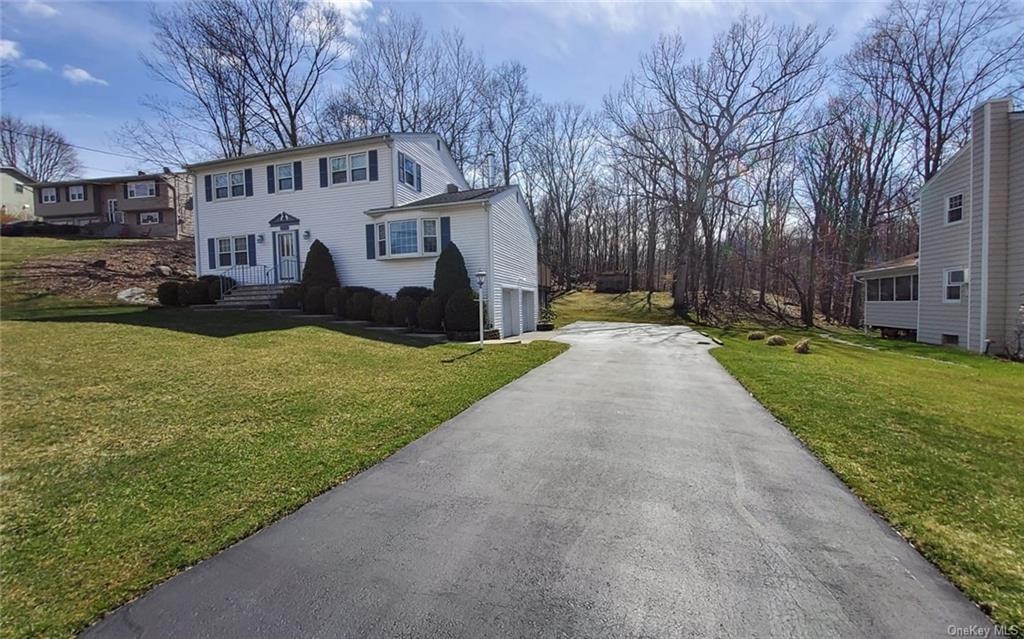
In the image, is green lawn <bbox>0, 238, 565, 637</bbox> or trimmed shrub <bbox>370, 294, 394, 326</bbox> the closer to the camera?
green lawn <bbox>0, 238, 565, 637</bbox>

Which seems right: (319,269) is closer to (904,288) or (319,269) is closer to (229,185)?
(229,185)

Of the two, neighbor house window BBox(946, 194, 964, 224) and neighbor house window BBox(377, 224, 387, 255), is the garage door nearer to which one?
neighbor house window BBox(377, 224, 387, 255)

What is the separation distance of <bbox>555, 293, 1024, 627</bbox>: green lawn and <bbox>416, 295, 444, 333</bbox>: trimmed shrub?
8105 millimetres

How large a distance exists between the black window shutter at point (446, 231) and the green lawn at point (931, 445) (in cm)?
923

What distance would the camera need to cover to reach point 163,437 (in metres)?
4.34

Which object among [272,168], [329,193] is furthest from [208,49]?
[329,193]

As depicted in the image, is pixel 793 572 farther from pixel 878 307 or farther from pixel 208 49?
pixel 208 49

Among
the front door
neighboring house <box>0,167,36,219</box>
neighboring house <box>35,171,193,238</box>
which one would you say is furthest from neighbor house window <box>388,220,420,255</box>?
neighboring house <box>0,167,36,219</box>

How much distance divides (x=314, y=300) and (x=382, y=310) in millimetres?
2663

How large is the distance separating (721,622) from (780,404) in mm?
5053

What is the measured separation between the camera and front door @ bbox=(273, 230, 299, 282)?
17.5 meters

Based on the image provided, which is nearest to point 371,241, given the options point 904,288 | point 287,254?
point 287,254

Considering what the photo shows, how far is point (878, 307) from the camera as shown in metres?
20.4

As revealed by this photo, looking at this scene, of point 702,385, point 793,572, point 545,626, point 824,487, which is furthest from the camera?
point 702,385
